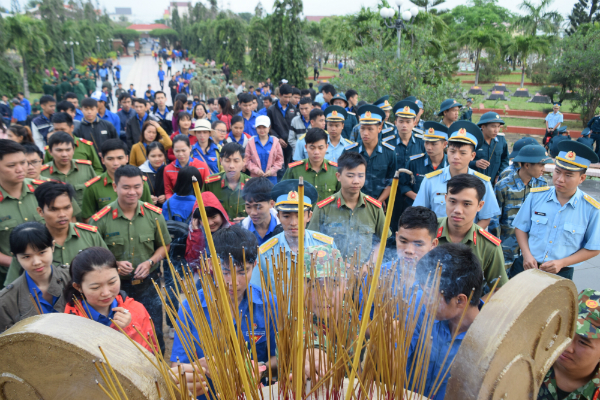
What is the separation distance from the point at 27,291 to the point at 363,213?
2369 mm

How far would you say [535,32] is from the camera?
2856cm

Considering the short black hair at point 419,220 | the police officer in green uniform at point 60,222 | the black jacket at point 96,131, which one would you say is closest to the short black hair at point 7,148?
the police officer in green uniform at point 60,222

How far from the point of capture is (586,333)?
4.91ft

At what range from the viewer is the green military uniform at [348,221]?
3334mm

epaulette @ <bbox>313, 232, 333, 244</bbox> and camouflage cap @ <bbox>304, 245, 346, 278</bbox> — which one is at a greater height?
camouflage cap @ <bbox>304, 245, 346, 278</bbox>

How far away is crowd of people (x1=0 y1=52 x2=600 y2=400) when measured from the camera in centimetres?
186

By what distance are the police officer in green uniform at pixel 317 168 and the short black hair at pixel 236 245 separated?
6.76ft

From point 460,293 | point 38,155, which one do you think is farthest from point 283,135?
point 460,293

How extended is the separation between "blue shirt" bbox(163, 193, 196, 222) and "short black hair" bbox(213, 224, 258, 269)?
66.9 inches

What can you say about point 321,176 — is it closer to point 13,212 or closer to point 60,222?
point 60,222

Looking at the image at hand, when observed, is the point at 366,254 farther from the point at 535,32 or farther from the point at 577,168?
the point at 535,32

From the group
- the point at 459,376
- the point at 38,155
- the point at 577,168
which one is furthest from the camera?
the point at 38,155

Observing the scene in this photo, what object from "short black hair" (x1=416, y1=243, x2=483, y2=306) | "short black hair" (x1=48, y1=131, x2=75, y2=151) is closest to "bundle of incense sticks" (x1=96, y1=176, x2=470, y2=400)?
"short black hair" (x1=416, y1=243, x2=483, y2=306)

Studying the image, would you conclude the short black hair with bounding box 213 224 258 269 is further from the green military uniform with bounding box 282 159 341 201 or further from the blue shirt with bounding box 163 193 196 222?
the green military uniform with bounding box 282 159 341 201
